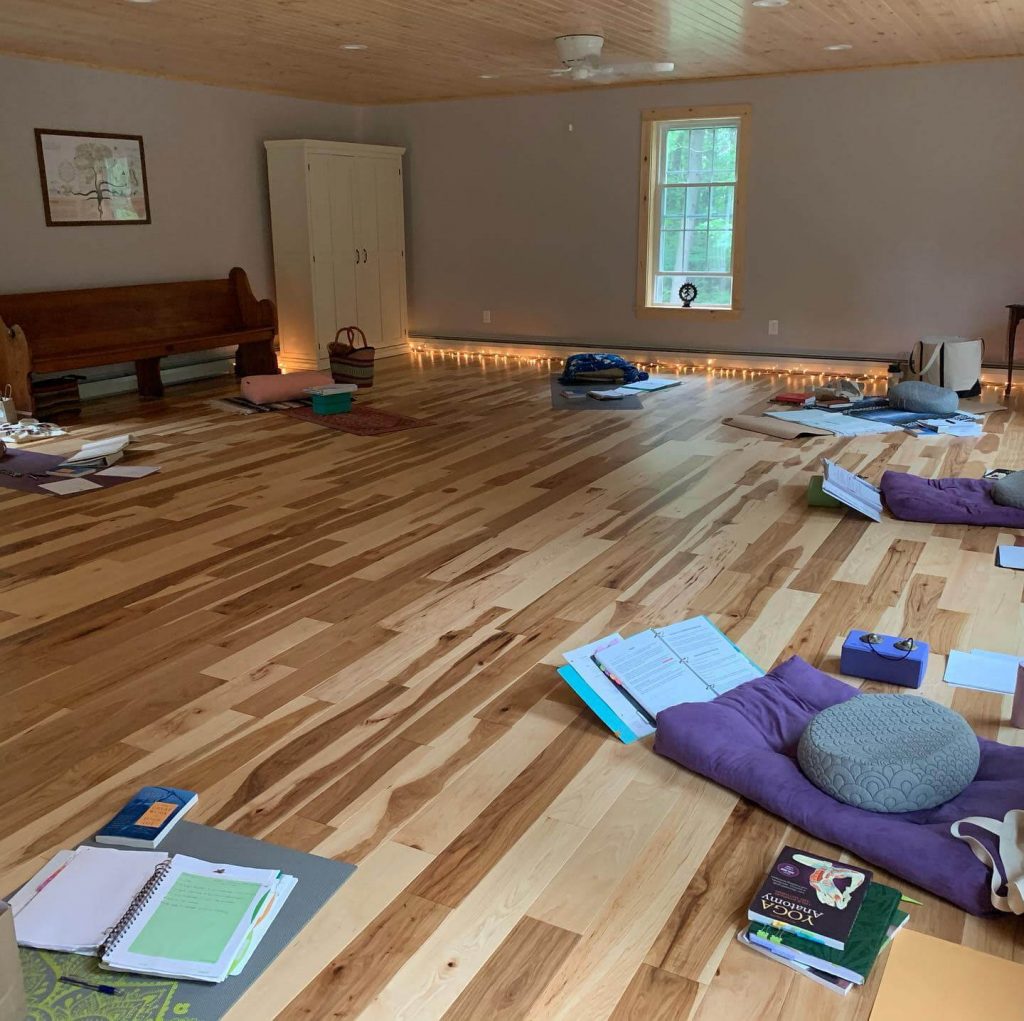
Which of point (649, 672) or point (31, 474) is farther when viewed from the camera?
point (31, 474)

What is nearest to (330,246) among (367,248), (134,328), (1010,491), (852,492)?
(367,248)

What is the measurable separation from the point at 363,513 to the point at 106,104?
4.72m

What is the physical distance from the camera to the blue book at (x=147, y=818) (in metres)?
2.20

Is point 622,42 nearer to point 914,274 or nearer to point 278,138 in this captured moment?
point 914,274

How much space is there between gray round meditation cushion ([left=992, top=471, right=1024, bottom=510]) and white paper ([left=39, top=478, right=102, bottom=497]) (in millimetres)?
4289

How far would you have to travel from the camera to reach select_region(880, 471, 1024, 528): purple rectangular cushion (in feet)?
14.3

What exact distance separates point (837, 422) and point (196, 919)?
17.8 ft

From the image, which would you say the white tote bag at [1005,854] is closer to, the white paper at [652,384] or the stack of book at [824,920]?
the stack of book at [824,920]

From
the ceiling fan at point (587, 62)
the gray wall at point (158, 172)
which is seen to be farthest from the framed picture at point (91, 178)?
the ceiling fan at point (587, 62)

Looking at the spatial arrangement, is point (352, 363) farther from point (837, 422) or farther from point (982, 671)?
point (982, 671)

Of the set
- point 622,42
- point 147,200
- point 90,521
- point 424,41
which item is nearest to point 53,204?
point 147,200

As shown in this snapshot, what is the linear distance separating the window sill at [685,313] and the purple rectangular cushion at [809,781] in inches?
249

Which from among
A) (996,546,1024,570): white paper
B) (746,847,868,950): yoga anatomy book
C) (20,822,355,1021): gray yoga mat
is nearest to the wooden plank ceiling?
(996,546,1024,570): white paper

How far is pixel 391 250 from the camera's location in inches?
383
